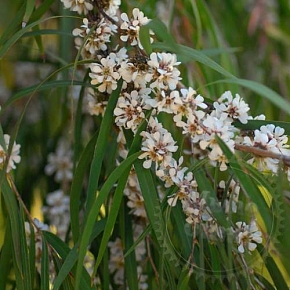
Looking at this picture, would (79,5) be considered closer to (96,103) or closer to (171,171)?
(96,103)

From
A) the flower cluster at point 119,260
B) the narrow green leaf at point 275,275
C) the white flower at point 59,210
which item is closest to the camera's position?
the narrow green leaf at point 275,275

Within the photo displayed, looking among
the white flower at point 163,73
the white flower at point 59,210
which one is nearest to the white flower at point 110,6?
the white flower at point 163,73

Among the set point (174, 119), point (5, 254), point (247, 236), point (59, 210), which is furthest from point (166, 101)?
point (59, 210)

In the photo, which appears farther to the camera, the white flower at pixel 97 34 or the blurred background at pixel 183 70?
the blurred background at pixel 183 70

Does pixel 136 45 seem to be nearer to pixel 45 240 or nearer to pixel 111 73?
pixel 111 73

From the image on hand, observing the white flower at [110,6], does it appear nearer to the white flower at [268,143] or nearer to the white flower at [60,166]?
the white flower at [268,143]

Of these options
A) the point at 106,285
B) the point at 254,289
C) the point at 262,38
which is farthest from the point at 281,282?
the point at 262,38

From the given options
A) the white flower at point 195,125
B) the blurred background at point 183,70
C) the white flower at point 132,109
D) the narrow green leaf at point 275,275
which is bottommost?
the narrow green leaf at point 275,275
